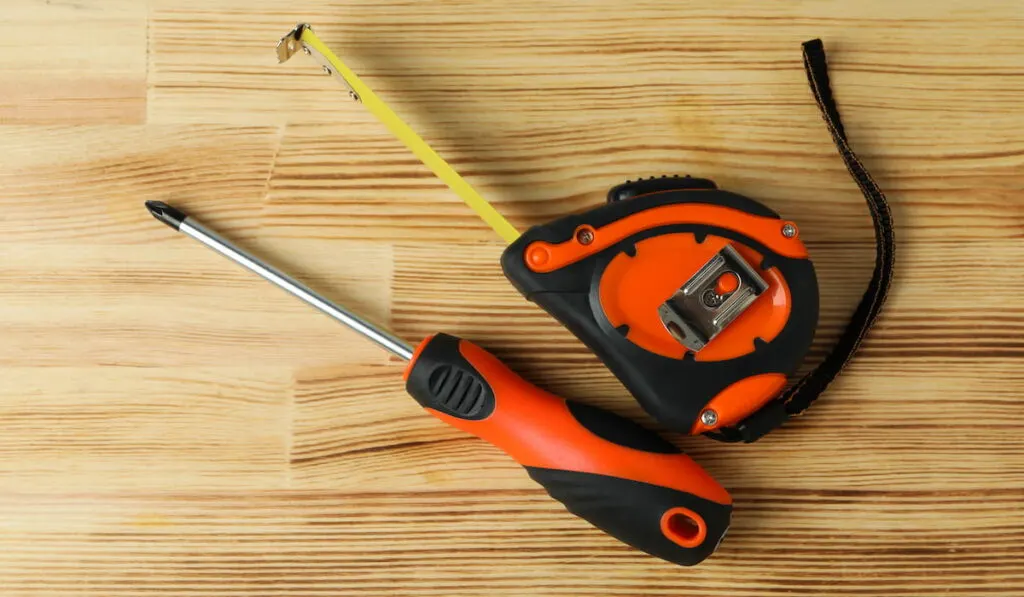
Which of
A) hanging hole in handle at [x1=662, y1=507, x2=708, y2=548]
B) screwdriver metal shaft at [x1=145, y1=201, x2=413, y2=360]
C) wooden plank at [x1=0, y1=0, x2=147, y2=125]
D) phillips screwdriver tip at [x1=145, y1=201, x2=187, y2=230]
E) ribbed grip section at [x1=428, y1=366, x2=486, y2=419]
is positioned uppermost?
wooden plank at [x1=0, y1=0, x2=147, y2=125]

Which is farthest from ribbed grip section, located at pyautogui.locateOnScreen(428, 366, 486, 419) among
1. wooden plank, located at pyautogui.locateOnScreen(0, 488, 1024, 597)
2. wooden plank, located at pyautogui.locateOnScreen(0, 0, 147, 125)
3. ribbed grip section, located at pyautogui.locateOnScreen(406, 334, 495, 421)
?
wooden plank, located at pyautogui.locateOnScreen(0, 0, 147, 125)

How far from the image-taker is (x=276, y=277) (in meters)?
0.72

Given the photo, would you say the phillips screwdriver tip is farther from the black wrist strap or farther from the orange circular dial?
the black wrist strap

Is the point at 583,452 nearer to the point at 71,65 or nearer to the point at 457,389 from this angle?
the point at 457,389

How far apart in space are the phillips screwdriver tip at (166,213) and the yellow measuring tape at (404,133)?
174mm

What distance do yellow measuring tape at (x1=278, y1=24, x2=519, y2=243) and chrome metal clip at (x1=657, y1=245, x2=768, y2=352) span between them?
153 mm

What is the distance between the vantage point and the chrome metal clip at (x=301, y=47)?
27.9 inches

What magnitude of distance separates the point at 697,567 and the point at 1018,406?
13.3 inches

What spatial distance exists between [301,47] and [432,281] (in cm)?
25

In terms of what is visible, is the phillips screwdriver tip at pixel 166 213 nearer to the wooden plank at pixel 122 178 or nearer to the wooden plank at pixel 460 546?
the wooden plank at pixel 122 178

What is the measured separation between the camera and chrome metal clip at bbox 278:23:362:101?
2.32 feet

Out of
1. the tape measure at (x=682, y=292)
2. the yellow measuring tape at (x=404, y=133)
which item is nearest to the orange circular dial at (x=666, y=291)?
the tape measure at (x=682, y=292)

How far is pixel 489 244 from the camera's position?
2.46 ft

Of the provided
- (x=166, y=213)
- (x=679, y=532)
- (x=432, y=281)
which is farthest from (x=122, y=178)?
(x=679, y=532)
